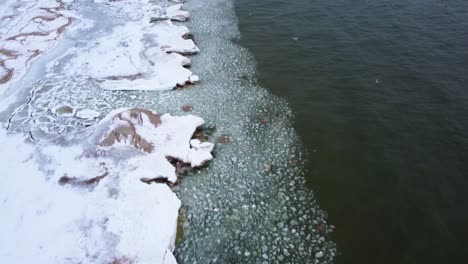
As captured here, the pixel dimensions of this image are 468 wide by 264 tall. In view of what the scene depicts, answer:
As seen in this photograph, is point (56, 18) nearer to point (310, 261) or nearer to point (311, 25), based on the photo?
point (311, 25)

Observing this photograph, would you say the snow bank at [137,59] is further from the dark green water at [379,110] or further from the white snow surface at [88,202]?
the dark green water at [379,110]

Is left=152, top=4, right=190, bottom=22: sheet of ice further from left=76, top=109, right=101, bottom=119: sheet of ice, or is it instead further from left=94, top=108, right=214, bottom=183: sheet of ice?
left=94, top=108, right=214, bottom=183: sheet of ice

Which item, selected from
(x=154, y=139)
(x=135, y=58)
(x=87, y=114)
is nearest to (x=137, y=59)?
(x=135, y=58)

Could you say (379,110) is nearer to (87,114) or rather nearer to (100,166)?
(100,166)

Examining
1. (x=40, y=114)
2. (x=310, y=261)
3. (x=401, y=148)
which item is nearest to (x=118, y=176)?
(x=40, y=114)

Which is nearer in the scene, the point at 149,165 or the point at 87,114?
the point at 149,165

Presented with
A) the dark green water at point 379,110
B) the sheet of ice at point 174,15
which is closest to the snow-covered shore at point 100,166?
the sheet of ice at point 174,15

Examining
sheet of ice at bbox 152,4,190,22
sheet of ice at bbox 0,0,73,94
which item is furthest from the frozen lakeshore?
sheet of ice at bbox 152,4,190,22
